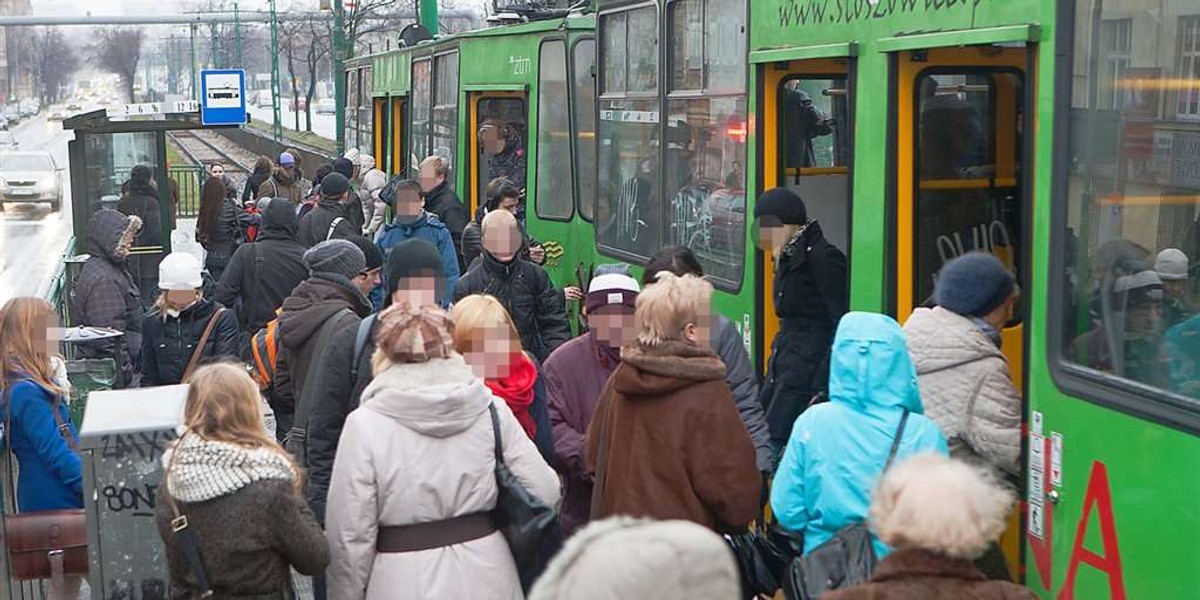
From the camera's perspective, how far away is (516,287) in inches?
327

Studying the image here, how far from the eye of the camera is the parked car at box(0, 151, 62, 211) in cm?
4506

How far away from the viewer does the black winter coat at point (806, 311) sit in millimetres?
6770

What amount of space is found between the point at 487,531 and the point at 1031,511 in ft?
5.33

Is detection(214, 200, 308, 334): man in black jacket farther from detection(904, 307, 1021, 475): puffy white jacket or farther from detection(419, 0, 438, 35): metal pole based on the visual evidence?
detection(419, 0, 438, 35): metal pole

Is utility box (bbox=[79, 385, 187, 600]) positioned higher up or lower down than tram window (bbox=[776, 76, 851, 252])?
lower down

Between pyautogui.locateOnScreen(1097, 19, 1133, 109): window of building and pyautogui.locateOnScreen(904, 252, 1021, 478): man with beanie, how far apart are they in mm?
760

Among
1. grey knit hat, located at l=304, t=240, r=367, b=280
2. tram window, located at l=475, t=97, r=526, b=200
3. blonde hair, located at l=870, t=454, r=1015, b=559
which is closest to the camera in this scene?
blonde hair, located at l=870, t=454, r=1015, b=559

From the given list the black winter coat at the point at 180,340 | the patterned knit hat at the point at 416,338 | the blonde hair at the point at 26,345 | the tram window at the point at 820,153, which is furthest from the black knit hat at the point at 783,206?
the blonde hair at the point at 26,345

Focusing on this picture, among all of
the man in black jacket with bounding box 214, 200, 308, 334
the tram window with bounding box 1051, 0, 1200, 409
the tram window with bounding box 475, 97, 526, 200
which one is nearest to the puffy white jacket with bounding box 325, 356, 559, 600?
the tram window with bounding box 1051, 0, 1200, 409

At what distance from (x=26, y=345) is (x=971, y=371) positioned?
3.60 metres

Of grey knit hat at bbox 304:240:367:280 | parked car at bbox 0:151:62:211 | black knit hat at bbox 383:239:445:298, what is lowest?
parked car at bbox 0:151:62:211

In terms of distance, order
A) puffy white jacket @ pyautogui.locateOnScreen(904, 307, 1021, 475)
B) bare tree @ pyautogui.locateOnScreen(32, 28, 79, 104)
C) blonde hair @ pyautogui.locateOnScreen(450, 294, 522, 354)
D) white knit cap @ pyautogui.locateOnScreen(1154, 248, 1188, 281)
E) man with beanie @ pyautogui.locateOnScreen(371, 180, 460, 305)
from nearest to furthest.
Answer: white knit cap @ pyautogui.locateOnScreen(1154, 248, 1188, 281)
puffy white jacket @ pyautogui.locateOnScreen(904, 307, 1021, 475)
blonde hair @ pyautogui.locateOnScreen(450, 294, 522, 354)
man with beanie @ pyautogui.locateOnScreen(371, 180, 460, 305)
bare tree @ pyautogui.locateOnScreen(32, 28, 79, 104)

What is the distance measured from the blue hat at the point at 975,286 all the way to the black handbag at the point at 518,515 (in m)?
1.45

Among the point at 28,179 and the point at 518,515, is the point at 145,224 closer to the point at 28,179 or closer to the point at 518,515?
the point at 518,515
